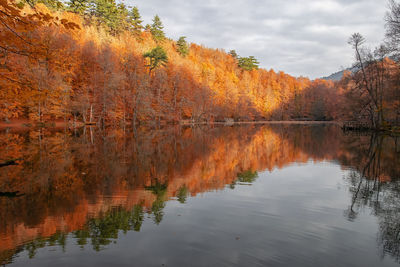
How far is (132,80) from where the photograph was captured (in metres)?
51.9

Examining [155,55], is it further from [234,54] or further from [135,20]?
[234,54]

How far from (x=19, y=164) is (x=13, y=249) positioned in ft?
28.6

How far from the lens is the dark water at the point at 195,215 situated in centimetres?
448

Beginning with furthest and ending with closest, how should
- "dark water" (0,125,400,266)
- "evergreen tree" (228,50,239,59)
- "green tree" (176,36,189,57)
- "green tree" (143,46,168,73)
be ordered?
"evergreen tree" (228,50,239,59) < "green tree" (176,36,189,57) < "green tree" (143,46,168,73) < "dark water" (0,125,400,266)

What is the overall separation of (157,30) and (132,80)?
45686 mm

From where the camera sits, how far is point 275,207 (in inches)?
286

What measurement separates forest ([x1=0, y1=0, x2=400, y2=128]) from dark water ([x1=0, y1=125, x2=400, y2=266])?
3217mm

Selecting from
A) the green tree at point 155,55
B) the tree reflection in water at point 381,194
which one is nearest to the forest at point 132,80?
the green tree at point 155,55

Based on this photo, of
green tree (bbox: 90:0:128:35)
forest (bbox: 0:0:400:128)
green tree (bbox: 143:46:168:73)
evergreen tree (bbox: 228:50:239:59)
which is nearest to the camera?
forest (bbox: 0:0:400:128)

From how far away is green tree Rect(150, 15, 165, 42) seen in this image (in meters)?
88.4

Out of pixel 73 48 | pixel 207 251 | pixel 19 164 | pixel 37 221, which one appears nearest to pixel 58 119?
pixel 73 48

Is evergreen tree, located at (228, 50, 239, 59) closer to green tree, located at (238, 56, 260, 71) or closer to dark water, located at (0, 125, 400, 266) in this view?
green tree, located at (238, 56, 260, 71)

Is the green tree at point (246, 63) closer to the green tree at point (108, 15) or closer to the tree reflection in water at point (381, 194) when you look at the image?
the green tree at point (108, 15)

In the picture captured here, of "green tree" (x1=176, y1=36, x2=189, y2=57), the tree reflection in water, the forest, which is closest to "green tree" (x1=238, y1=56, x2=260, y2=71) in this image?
the forest
